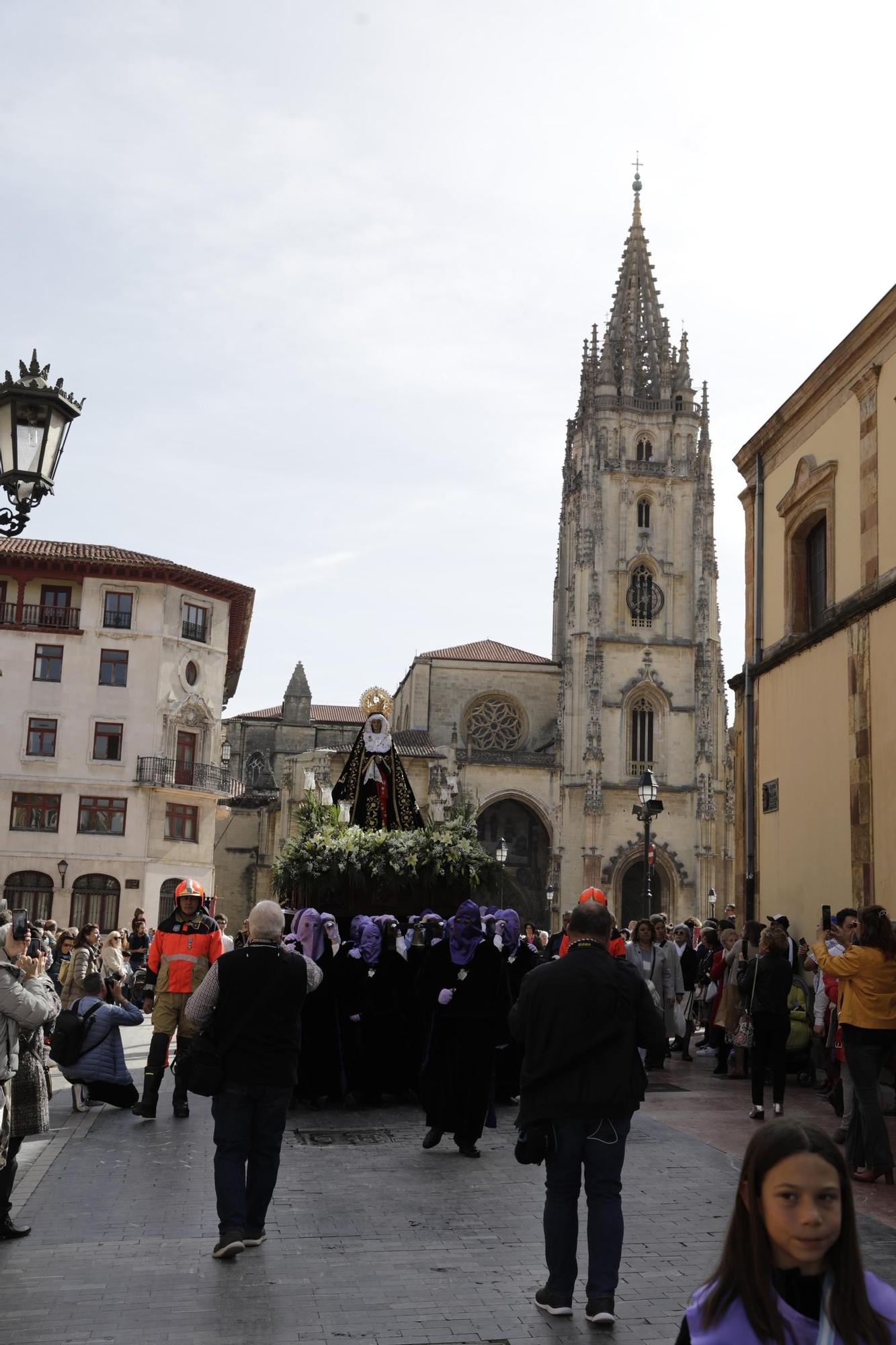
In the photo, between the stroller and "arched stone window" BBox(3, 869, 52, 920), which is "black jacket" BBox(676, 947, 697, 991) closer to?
the stroller

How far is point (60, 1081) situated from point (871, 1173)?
863 centimetres

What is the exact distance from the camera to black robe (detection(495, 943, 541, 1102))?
38.4 ft

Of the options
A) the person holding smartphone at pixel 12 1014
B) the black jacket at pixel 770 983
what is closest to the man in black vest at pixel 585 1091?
the person holding smartphone at pixel 12 1014

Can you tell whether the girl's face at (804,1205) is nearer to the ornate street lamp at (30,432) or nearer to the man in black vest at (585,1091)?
the man in black vest at (585,1091)

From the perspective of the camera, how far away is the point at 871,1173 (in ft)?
27.7

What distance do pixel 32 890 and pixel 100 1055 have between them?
28133 millimetres

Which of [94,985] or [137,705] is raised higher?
[137,705]

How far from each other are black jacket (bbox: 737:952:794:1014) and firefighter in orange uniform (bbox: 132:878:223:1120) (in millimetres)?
4347

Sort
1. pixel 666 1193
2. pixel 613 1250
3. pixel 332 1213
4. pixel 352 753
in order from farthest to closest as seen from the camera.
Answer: pixel 352 753 < pixel 666 1193 < pixel 332 1213 < pixel 613 1250

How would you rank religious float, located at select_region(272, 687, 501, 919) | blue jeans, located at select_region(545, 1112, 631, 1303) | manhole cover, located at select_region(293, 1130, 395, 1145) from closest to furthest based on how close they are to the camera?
blue jeans, located at select_region(545, 1112, 631, 1303)
manhole cover, located at select_region(293, 1130, 395, 1145)
religious float, located at select_region(272, 687, 501, 919)

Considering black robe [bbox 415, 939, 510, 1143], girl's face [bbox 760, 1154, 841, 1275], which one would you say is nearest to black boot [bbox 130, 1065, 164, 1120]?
black robe [bbox 415, 939, 510, 1143]

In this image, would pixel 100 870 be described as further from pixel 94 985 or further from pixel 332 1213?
pixel 332 1213

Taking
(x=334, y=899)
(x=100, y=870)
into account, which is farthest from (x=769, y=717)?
(x=100, y=870)

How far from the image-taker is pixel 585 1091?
5.70m
